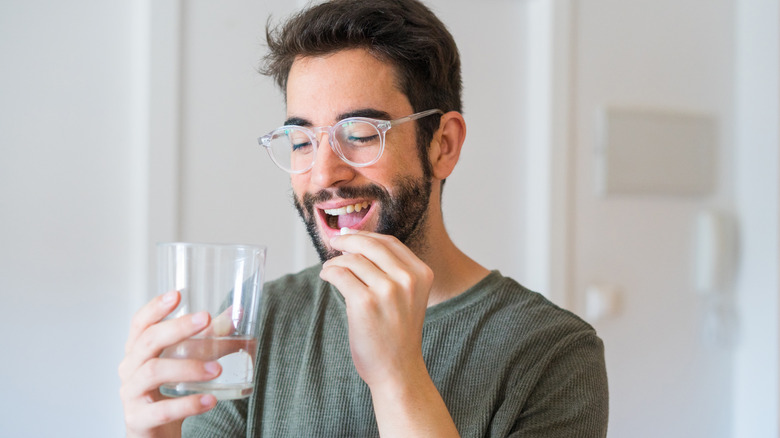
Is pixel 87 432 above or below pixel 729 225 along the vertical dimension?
below

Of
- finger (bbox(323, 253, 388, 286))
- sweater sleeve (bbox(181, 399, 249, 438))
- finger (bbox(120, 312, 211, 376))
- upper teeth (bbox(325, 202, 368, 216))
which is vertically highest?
upper teeth (bbox(325, 202, 368, 216))

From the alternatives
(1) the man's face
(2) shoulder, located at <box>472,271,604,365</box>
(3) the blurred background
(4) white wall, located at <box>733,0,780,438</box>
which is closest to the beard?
(1) the man's face

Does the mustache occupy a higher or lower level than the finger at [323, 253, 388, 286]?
higher

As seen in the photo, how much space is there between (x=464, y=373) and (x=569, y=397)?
18cm

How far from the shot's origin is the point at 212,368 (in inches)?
30.4

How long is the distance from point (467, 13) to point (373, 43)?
1.04m

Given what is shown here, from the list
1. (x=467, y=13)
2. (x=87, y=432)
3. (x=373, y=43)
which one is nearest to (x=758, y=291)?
(x=467, y=13)

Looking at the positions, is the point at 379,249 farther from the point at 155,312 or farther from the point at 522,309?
the point at 522,309

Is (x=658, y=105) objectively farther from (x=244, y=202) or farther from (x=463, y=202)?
(x=244, y=202)

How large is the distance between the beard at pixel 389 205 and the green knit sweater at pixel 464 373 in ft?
0.57

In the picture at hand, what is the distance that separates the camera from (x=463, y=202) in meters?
2.14

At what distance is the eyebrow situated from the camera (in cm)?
111

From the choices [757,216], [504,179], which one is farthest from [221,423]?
[757,216]

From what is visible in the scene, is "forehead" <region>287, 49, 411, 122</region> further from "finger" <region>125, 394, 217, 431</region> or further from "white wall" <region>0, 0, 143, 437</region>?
"white wall" <region>0, 0, 143, 437</region>
